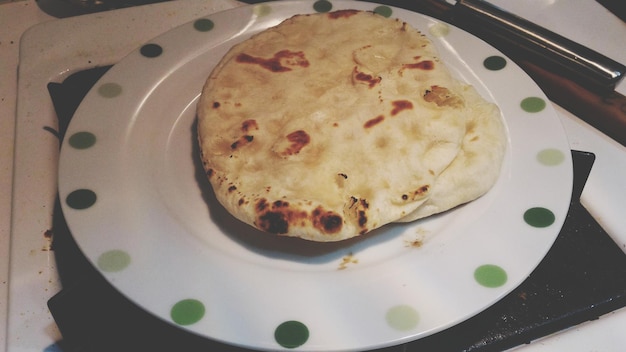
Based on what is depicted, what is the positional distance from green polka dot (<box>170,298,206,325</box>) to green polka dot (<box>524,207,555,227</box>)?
467mm

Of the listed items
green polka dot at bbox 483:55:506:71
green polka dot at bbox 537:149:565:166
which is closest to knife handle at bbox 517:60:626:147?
green polka dot at bbox 483:55:506:71

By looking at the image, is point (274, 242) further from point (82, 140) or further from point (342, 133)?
point (82, 140)

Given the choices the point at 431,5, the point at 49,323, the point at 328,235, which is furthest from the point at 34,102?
the point at 431,5

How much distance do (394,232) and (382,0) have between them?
697 mm

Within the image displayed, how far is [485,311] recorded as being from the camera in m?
0.90

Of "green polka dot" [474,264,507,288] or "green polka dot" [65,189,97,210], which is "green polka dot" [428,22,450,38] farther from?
"green polka dot" [65,189,97,210]

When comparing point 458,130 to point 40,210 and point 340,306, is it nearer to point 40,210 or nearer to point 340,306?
point 340,306

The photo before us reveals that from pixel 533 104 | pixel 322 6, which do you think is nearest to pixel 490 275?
pixel 533 104

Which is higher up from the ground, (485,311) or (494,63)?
(494,63)

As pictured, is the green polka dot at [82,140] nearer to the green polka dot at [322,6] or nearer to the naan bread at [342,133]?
the naan bread at [342,133]

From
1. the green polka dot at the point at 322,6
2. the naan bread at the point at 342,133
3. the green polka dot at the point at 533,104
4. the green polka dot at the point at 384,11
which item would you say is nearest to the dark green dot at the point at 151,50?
the naan bread at the point at 342,133

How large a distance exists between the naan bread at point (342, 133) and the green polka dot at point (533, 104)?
9 cm

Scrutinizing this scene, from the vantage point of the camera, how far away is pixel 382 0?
4.58 feet

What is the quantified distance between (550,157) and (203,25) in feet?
2.28
